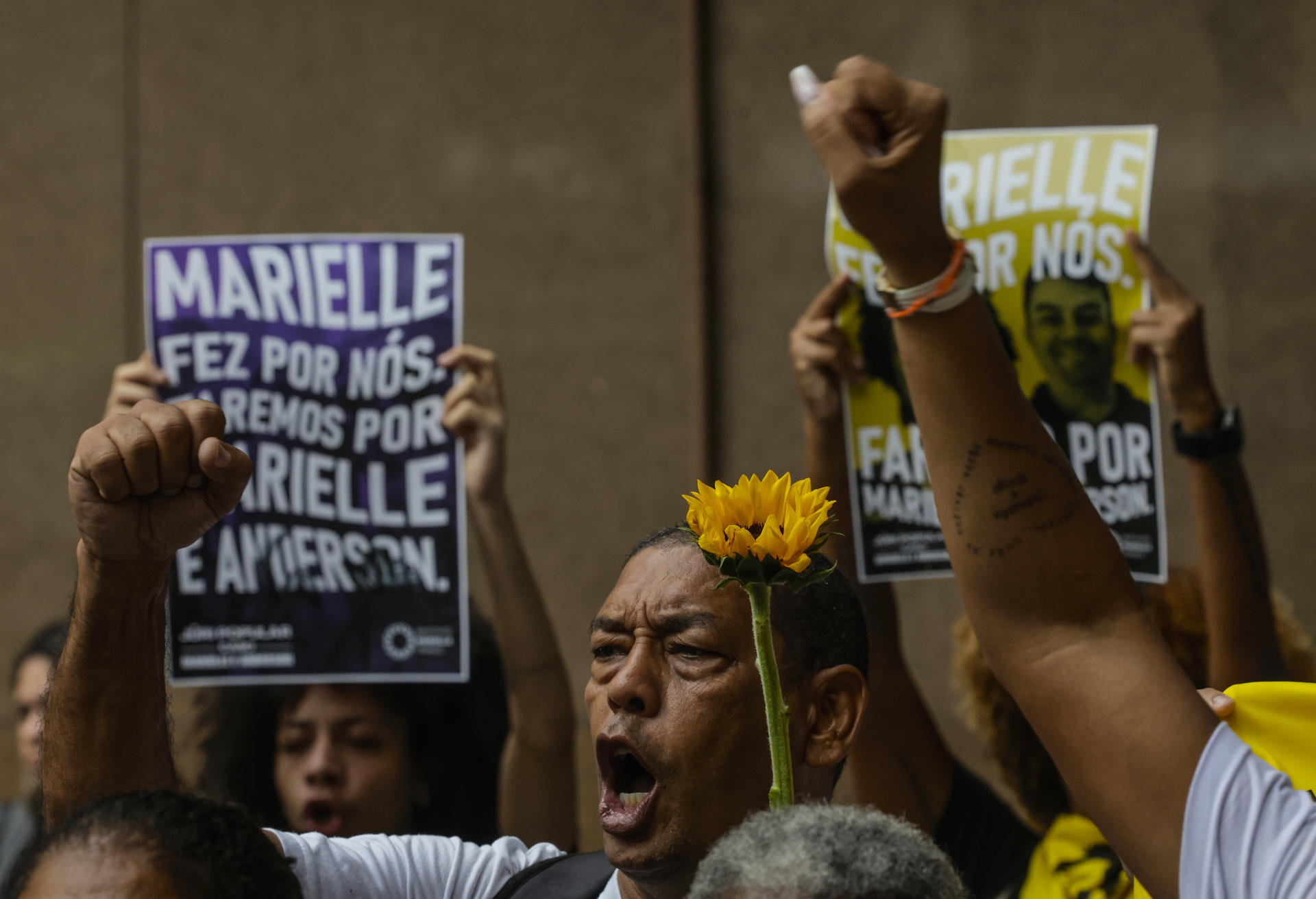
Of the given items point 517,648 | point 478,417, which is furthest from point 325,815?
point 478,417

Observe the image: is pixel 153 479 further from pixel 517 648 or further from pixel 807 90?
pixel 517 648

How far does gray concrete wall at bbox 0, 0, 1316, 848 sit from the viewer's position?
4379mm

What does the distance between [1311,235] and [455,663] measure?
2.99 m

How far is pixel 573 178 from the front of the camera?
465cm

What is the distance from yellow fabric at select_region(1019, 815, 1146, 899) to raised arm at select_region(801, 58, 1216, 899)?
0.97m

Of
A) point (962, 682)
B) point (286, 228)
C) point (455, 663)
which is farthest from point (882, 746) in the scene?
point (286, 228)

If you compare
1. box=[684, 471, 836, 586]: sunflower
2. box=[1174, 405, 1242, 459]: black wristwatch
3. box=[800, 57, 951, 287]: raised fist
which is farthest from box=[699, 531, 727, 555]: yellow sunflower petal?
box=[1174, 405, 1242, 459]: black wristwatch

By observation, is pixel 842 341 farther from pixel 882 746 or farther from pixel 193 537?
pixel 193 537

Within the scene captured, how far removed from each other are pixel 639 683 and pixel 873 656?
0.96m

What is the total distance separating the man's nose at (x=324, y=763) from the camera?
113 inches

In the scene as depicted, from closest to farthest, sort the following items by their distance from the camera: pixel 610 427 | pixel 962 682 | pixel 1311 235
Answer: pixel 962 682 < pixel 1311 235 < pixel 610 427

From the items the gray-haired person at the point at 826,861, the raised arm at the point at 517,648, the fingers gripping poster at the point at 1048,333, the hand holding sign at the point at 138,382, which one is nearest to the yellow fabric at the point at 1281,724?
the gray-haired person at the point at 826,861

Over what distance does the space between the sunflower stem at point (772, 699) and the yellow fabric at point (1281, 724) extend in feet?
1.64

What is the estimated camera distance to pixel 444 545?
3072 mm
